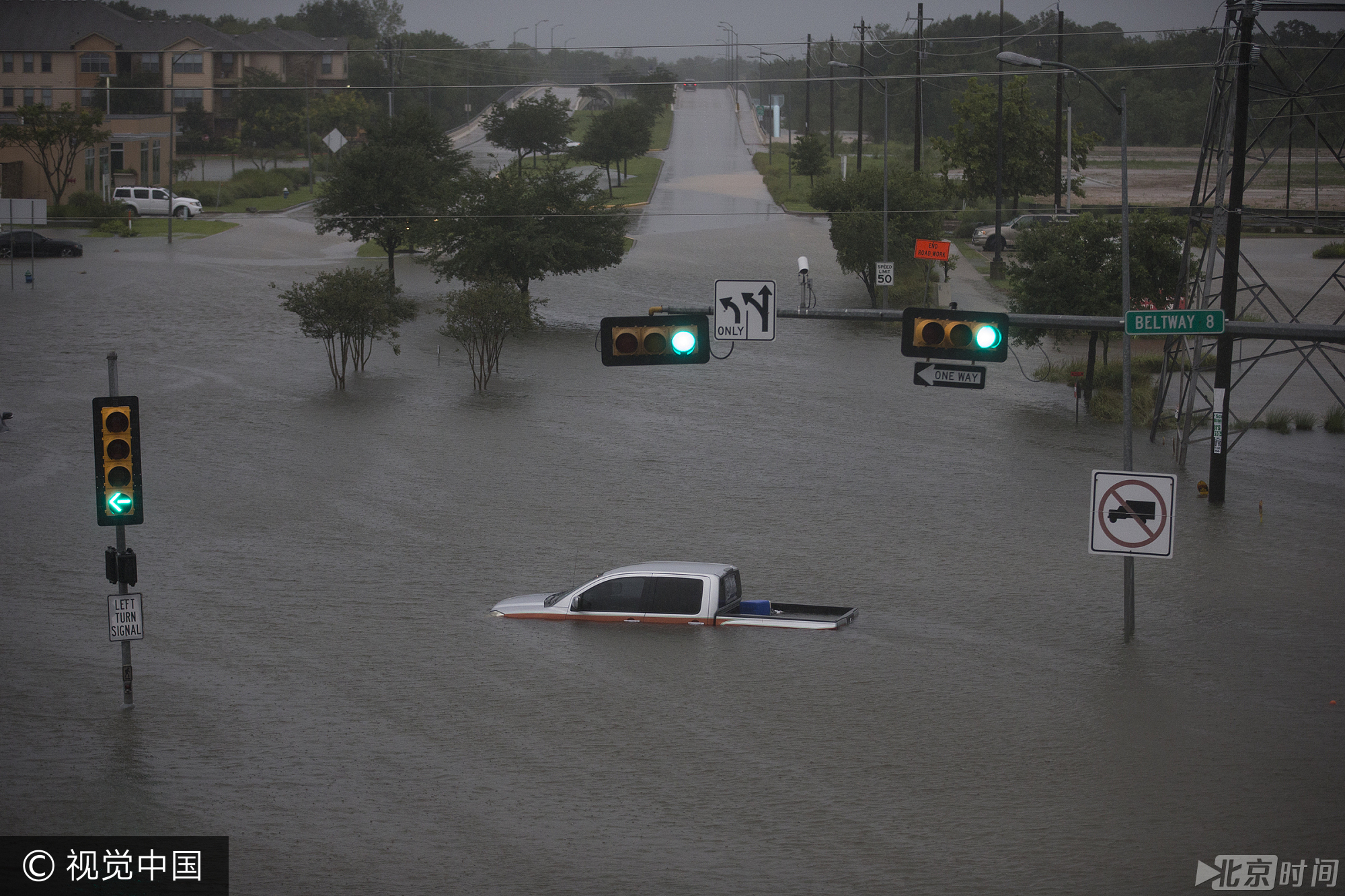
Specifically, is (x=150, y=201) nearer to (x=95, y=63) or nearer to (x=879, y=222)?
(x=95, y=63)

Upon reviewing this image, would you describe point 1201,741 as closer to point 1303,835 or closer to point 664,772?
point 1303,835

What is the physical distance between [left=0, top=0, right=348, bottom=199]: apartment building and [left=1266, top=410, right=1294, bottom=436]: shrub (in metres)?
49.6

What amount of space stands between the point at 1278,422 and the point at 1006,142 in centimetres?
3306

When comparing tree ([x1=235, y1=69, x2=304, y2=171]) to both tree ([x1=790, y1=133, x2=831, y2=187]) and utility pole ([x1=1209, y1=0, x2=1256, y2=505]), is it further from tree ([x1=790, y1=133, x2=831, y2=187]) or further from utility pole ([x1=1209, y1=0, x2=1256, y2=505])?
utility pole ([x1=1209, y1=0, x2=1256, y2=505])

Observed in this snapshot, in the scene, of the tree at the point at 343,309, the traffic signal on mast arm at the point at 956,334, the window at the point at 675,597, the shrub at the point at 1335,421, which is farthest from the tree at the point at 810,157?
the traffic signal on mast arm at the point at 956,334

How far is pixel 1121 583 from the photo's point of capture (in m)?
21.5

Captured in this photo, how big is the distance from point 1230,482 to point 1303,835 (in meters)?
17.7

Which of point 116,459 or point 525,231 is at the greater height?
point 525,231

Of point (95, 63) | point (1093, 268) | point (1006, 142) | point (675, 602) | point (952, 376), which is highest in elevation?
point (95, 63)

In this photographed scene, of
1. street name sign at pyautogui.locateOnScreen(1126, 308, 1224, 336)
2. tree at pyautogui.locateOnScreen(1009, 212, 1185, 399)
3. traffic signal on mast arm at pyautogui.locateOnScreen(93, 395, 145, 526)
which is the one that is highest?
tree at pyautogui.locateOnScreen(1009, 212, 1185, 399)

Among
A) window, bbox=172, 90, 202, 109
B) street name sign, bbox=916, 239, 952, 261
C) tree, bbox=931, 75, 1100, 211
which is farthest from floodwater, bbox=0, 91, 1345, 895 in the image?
window, bbox=172, 90, 202, 109

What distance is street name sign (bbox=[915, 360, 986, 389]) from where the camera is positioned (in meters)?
13.9

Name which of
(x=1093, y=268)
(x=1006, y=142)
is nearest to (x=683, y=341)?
(x=1093, y=268)

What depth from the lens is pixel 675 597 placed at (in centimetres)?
1850
